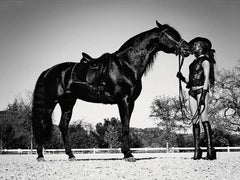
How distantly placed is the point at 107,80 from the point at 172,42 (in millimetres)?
1882

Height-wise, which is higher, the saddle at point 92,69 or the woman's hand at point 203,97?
the saddle at point 92,69

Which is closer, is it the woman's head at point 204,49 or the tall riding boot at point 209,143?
the tall riding boot at point 209,143

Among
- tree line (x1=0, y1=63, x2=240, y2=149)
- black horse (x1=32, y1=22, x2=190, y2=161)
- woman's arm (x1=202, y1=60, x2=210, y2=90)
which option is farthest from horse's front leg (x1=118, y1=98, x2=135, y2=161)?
tree line (x1=0, y1=63, x2=240, y2=149)

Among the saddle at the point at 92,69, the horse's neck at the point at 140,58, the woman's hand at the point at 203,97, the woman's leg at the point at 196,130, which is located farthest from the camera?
the saddle at the point at 92,69

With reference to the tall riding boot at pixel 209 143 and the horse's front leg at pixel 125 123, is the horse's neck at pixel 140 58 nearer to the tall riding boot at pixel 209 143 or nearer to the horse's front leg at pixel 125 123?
the horse's front leg at pixel 125 123

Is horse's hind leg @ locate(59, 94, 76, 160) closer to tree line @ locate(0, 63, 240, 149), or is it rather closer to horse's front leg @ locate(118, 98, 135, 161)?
horse's front leg @ locate(118, 98, 135, 161)

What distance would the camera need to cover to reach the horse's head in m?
7.63

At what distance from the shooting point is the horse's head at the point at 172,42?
25.0 feet

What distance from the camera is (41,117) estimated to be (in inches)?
348

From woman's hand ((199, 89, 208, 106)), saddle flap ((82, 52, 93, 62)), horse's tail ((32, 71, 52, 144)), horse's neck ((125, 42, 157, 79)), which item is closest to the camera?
woman's hand ((199, 89, 208, 106))

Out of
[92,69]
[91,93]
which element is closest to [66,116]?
[91,93]

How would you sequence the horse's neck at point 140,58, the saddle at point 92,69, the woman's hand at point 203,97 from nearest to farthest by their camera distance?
the woman's hand at point 203,97, the horse's neck at point 140,58, the saddle at point 92,69

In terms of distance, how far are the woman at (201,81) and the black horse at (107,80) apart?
326 mm

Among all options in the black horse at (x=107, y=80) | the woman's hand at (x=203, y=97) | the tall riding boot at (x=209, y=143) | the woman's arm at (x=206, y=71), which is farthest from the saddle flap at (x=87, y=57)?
the tall riding boot at (x=209, y=143)
